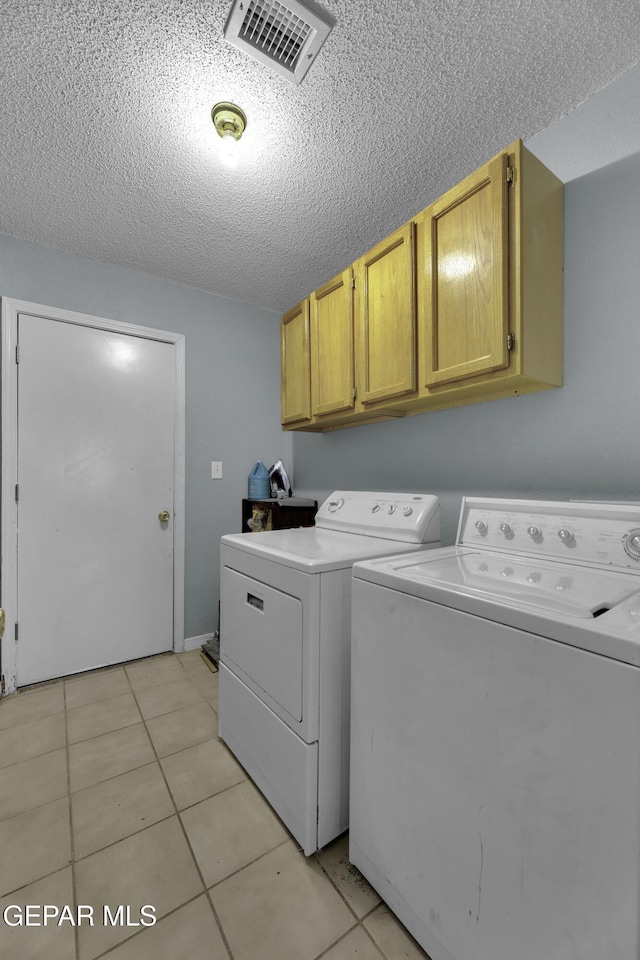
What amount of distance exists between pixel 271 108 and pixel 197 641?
8.96 feet

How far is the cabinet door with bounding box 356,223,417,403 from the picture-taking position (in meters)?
1.55

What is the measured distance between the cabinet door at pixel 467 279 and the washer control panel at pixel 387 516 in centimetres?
49

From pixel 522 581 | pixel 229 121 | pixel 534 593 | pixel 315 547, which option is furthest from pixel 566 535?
pixel 229 121

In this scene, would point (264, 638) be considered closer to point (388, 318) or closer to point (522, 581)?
point (522, 581)

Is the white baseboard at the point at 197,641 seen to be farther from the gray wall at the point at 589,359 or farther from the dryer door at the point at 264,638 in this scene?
the gray wall at the point at 589,359

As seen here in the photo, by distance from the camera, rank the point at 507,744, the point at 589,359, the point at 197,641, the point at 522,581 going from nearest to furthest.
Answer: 1. the point at 507,744
2. the point at 522,581
3. the point at 589,359
4. the point at 197,641

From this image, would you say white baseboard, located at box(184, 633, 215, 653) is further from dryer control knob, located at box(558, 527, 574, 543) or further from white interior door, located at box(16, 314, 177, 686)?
dryer control knob, located at box(558, 527, 574, 543)

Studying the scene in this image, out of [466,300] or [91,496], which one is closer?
[466,300]

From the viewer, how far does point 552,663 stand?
2.17ft

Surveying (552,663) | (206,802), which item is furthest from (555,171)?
(206,802)

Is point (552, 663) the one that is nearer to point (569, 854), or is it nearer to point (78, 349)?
point (569, 854)

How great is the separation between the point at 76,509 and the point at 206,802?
162 cm

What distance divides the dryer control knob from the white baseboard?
2.23m

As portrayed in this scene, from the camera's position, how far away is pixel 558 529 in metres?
1.16
